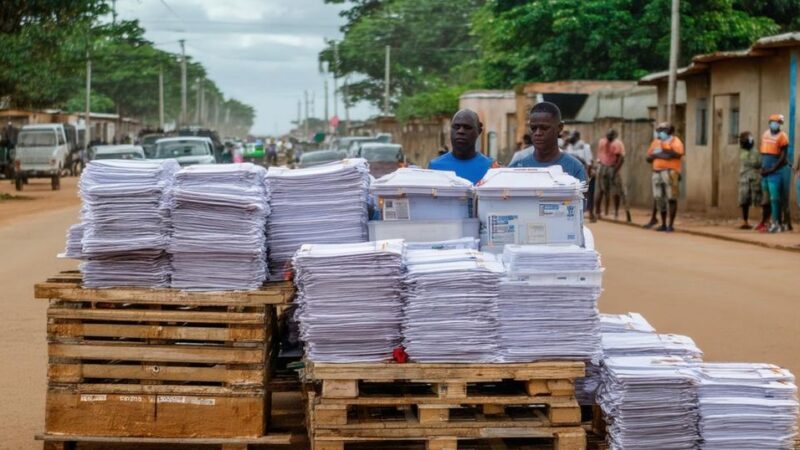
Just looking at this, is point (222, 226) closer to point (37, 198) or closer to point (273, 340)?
point (273, 340)

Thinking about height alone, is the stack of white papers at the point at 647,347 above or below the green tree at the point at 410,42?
below

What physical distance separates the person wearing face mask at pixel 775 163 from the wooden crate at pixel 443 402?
16018mm

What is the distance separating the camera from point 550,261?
629cm

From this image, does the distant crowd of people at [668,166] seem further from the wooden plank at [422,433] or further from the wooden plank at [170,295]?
the wooden plank at [422,433]

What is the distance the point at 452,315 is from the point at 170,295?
1.48m

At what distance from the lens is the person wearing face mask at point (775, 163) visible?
2152cm

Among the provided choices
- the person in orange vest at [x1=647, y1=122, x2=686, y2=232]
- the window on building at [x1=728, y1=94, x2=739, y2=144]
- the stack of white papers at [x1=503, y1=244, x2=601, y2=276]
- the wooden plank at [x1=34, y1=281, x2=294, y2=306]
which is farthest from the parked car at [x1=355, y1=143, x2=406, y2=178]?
the stack of white papers at [x1=503, y1=244, x2=601, y2=276]

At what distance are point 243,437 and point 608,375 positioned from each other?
1.82 metres

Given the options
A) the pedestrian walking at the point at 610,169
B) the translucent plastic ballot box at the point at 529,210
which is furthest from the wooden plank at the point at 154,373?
the pedestrian walking at the point at 610,169

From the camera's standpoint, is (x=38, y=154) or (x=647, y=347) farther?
(x=38, y=154)

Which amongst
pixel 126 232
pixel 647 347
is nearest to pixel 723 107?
pixel 647 347

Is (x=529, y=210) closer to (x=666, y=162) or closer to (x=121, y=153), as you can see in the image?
(x=666, y=162)

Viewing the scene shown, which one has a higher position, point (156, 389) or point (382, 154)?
point (382, 154)

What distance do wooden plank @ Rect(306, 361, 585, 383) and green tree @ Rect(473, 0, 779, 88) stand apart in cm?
3264
